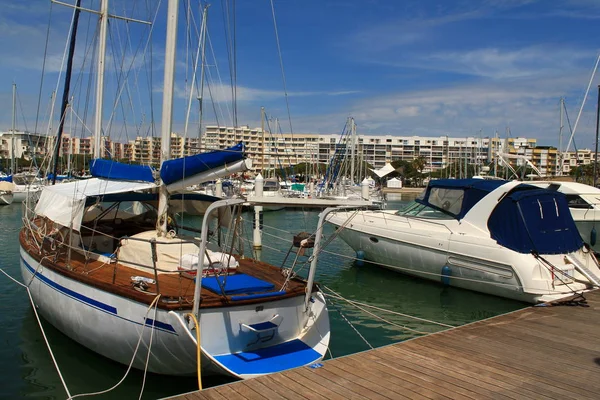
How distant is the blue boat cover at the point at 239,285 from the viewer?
716 centimetres

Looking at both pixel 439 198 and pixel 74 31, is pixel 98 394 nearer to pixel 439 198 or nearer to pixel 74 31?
pixel 439 198

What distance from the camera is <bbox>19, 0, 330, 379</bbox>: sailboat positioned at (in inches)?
257

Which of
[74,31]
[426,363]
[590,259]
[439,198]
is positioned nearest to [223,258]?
[426,363]

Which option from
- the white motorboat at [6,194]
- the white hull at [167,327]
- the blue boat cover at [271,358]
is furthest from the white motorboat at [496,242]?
the white motorboat at [6,194]

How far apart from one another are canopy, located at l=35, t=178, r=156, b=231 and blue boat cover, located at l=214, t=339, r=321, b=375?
3.65 m

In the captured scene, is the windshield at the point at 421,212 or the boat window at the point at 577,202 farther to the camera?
the boat window at the point at 577,202

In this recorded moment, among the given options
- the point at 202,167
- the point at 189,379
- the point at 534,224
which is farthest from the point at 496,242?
the point at 189,379

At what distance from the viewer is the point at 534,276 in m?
11.5

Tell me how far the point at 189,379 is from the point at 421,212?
32.4 ft

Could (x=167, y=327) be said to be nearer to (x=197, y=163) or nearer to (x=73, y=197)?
(x=197, y=163)

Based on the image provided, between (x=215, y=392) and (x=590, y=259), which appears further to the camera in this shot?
(x=590, y=259)

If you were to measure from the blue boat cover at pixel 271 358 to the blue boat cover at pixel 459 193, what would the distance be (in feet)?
26.0

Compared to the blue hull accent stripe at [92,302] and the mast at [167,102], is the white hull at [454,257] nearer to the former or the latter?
the mast at [167,102]

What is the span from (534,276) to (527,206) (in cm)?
187
